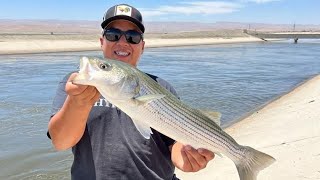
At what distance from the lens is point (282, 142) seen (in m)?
8.59

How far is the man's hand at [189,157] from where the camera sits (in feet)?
10.2

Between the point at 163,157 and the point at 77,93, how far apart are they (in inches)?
41.1

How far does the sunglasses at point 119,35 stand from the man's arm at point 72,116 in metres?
0.85

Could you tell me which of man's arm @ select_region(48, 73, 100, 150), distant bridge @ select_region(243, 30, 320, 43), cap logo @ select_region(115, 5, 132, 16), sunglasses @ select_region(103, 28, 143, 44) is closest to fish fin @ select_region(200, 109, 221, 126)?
man's arm @ select_region(48, 73, 100, 150)

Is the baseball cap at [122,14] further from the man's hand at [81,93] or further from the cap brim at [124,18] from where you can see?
the man's hand at [81,93]

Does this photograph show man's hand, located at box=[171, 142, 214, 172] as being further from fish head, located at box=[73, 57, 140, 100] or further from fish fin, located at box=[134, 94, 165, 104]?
fish head, located at box=[73, 57, 140, 100]

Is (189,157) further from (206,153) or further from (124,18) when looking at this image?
(124,18)

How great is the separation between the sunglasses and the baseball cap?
84 mm

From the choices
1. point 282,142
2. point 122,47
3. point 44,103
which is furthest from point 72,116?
point 44,103

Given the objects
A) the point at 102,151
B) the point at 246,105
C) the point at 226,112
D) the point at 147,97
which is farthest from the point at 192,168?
the point at 246,105

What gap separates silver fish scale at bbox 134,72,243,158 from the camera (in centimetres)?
271

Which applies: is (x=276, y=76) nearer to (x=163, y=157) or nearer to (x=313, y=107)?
(x=313, y=107)

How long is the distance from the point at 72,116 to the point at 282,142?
21.4ft

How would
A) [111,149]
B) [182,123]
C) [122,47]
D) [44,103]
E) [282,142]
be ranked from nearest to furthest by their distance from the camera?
1. [182,123]
2. [111,149]
3. [122,47]
4. [282,142]
5. [44,103]
